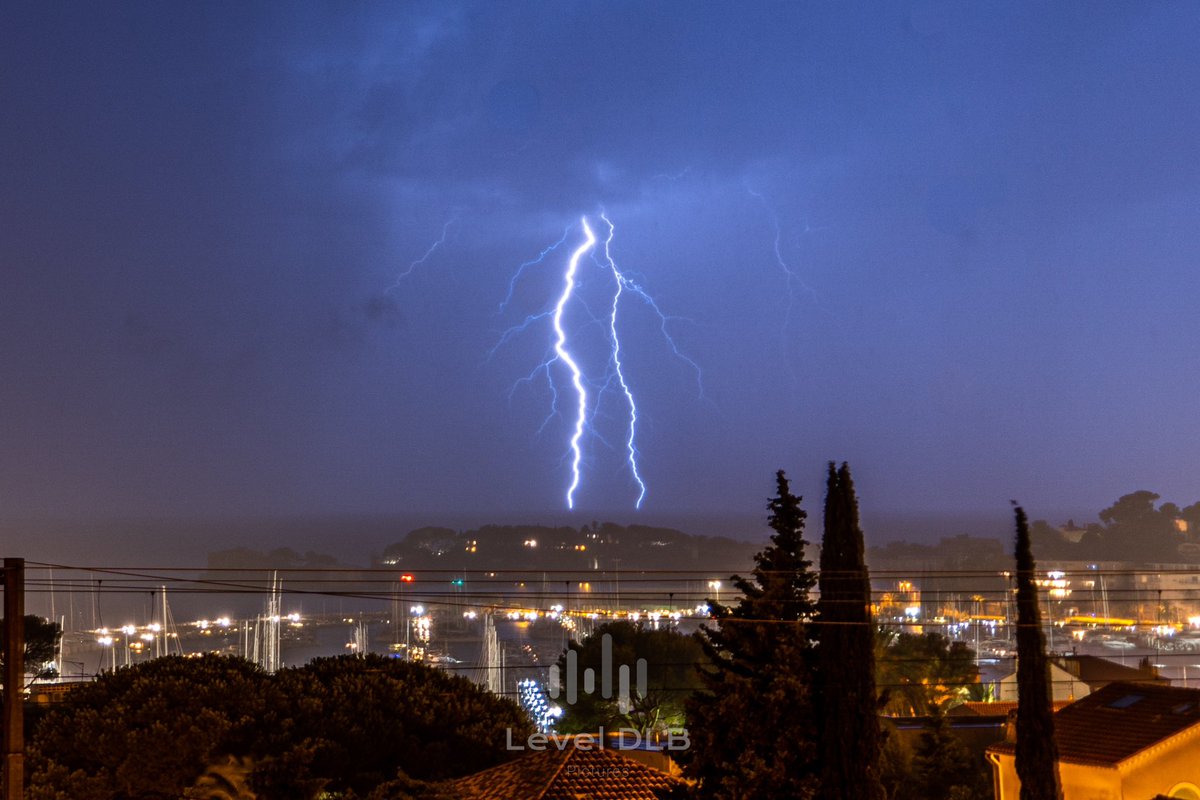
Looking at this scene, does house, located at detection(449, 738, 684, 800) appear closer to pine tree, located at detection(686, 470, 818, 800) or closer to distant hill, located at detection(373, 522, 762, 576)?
pine tree, located at detection(686, 470, 818, 800)

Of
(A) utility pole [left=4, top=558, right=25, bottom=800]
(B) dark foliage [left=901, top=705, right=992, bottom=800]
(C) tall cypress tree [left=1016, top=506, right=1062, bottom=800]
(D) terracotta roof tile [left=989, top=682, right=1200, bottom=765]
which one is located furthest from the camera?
(B) dark foliage [left=901, top=705, right=992, bottom=800]

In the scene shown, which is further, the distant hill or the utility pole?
the distant hill

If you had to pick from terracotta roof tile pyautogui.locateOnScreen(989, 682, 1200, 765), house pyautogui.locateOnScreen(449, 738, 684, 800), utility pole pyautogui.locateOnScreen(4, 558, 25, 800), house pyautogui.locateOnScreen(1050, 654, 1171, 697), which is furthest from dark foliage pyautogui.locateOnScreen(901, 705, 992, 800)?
utility pole pyautogui.locateOnScreen(4, 558, 25, 800)

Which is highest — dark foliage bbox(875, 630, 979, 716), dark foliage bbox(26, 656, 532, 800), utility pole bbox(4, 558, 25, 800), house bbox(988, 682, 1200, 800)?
utility pole bbox(4, 558, 25, 800)

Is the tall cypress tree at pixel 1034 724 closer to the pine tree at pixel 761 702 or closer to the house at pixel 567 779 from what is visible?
the pine tree at pixel 761 702

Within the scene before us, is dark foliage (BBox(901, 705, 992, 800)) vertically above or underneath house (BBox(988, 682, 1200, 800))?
underneath

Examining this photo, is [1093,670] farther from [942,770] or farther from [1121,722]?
[1121,722]

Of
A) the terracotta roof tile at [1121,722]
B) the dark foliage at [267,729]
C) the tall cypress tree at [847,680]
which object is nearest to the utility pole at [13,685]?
the dark foliage at [267,729]

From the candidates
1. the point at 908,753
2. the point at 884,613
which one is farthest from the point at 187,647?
the point at 908,753
